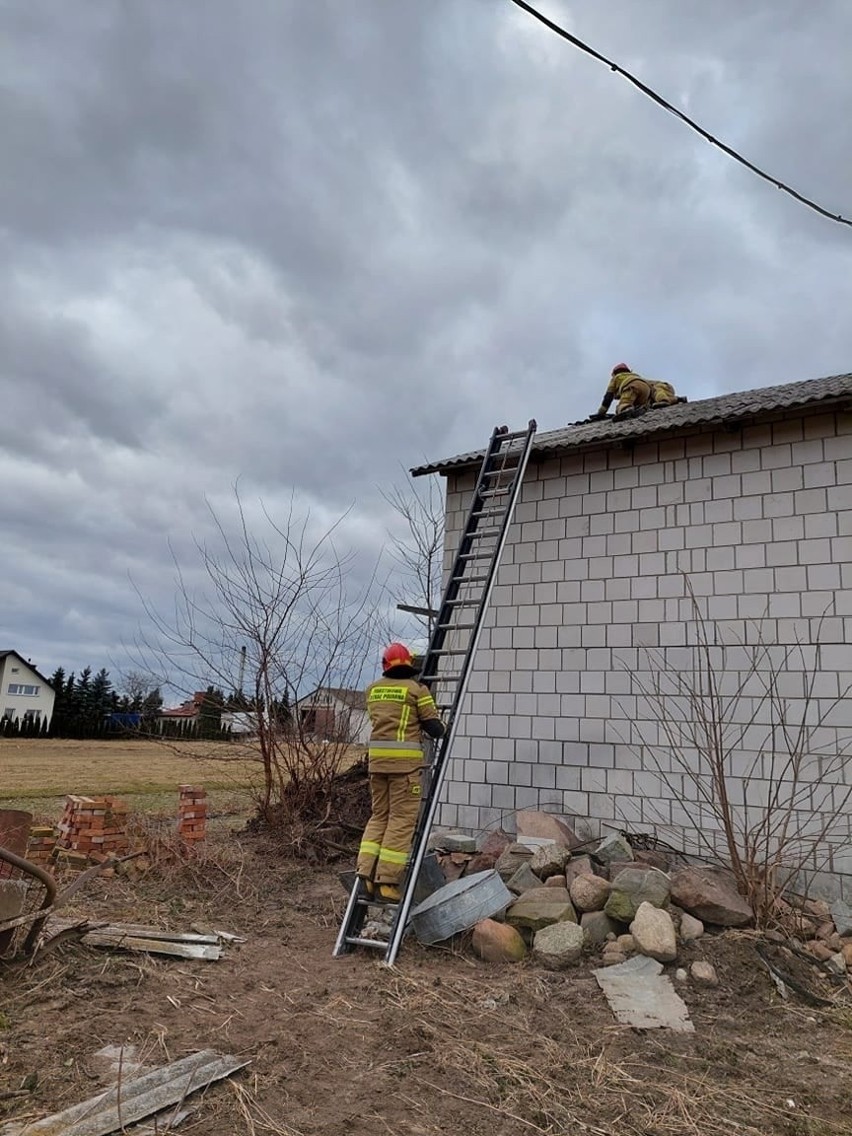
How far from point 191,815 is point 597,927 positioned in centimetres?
428

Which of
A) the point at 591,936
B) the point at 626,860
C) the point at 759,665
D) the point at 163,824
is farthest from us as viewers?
the point at 163,824

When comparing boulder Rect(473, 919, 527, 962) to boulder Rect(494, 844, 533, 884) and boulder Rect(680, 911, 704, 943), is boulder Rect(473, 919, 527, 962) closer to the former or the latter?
boulder Rect(494, 844, 533, 884)

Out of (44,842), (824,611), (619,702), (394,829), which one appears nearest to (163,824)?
(44,842)

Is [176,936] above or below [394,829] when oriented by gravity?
below

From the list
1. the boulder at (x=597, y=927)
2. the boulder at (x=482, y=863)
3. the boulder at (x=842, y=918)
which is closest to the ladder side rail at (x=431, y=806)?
the boulder at (x=482, y=863)

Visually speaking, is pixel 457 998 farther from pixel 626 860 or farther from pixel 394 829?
pixel 626 860

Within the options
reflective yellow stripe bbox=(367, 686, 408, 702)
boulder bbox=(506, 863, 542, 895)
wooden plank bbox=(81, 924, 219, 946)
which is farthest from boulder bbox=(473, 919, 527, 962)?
wooden plank bbox=(81, 924, 219, 946)

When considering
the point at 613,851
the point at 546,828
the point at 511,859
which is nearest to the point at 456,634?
the point at 546,828

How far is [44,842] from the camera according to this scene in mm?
7465

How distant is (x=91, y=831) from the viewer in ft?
25.0

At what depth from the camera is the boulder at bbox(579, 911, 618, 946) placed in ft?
17.8

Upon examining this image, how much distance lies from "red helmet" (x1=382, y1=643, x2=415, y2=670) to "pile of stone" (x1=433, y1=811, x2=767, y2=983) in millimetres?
1807

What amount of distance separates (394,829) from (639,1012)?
6.28 ft

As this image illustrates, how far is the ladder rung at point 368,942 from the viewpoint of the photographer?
5.34 meters
